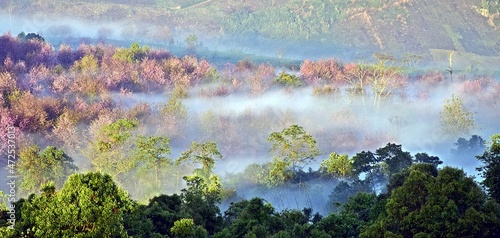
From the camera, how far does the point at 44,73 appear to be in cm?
5141

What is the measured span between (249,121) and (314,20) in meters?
45.6

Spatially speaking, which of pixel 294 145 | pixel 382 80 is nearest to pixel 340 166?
pixel 294 145

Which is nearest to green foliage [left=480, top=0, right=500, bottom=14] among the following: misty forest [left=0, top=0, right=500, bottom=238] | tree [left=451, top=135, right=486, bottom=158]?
misty forest [left=0, top=0, right=500, bottom=238]

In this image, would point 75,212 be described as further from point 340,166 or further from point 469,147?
point 469,147

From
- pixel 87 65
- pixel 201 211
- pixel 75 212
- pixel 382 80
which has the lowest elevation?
pixel 201 211

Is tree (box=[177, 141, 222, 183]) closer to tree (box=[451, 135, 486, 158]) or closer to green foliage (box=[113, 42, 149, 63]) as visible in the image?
tree (box=[451, 135, 486, 158])

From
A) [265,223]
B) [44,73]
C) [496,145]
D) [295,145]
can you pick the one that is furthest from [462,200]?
[44,73]

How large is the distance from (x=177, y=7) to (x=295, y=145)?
68016 millimetres

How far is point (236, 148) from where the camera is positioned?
47062mm

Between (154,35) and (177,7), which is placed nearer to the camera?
(154,35)

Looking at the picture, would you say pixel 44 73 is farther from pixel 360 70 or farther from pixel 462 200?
pixel 462 200

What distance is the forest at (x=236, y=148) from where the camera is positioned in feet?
64.2

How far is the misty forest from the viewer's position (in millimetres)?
20016

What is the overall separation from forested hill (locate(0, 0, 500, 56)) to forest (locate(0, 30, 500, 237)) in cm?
1410
